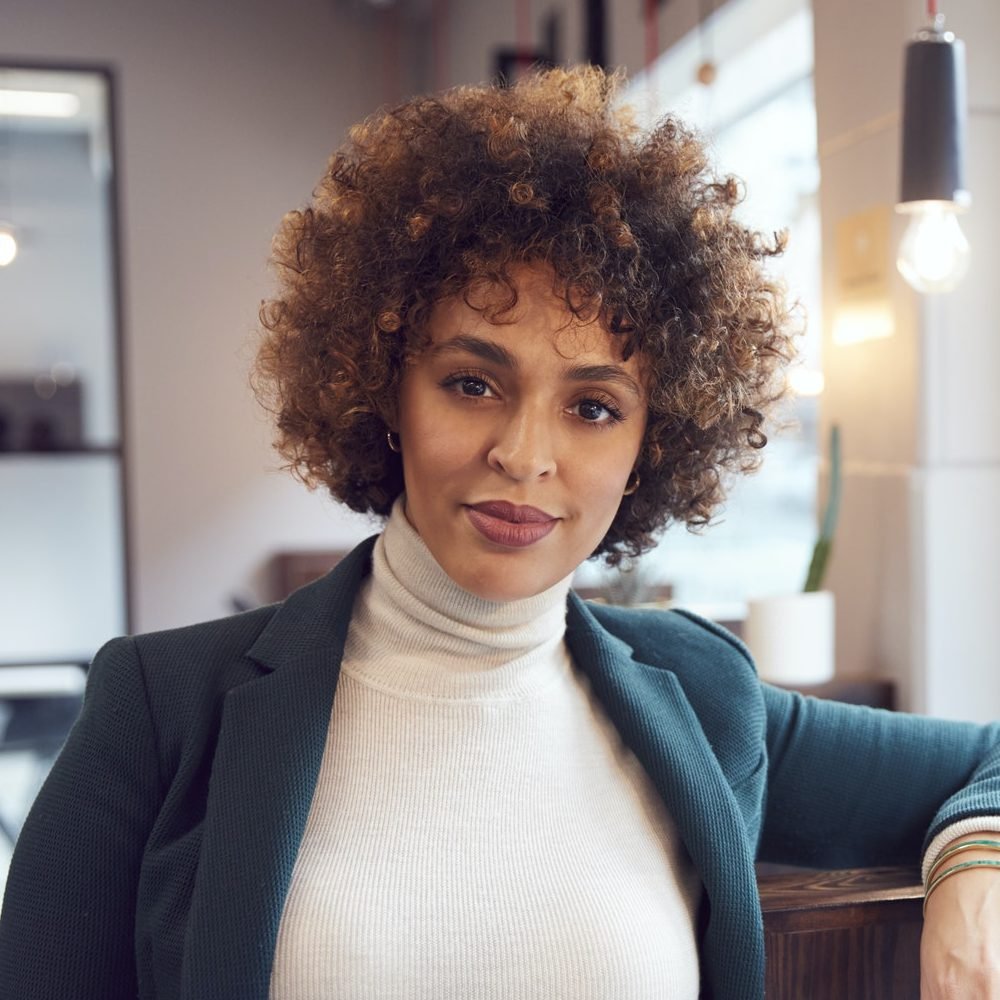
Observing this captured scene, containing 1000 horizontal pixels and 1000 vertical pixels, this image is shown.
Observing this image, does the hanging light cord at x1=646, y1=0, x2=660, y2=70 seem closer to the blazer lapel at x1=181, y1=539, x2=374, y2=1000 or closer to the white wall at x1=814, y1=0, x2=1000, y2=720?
the white wall at x1=814, y1=0, x2=1000, y2=720

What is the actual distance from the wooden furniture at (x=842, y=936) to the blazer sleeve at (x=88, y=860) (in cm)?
70

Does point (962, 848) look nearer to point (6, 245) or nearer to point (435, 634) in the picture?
point (435, 634)

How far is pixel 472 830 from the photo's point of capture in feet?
4.14

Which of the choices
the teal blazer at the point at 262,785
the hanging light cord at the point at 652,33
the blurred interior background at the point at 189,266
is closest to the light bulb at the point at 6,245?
the blurred interior background at the point at 189,266

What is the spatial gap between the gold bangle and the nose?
0.63 meters

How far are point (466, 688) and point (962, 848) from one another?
0.57 m

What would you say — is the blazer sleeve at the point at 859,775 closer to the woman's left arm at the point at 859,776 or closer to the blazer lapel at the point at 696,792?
the woman's left arm at the point at 859,776

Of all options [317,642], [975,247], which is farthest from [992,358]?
[317,642]

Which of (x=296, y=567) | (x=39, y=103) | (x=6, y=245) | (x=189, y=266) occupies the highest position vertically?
(x=39, y=103)

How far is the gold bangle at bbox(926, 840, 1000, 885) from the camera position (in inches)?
53.0

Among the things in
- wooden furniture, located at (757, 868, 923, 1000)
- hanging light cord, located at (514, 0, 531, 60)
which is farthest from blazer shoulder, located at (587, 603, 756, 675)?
hanging light cord, located at (514, 0, 531, 60)

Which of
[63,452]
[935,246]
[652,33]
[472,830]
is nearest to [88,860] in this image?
[472,830]

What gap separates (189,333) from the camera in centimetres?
572

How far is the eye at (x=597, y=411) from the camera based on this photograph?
1.27 metres
